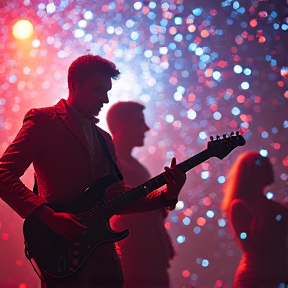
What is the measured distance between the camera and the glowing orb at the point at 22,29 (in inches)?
118

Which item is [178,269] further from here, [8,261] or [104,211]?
[104,211]

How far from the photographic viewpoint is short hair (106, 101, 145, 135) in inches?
99.0

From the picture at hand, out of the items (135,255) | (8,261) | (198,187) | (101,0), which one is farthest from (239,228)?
(101,0)

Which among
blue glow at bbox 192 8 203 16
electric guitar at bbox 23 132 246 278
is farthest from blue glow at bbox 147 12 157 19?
electric guitar at bbox 23 132 246 278

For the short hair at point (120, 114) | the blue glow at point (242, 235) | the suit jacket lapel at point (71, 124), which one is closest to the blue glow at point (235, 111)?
the short hair at point (120, 114)

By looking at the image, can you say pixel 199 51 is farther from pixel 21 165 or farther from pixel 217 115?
pixel 21 165

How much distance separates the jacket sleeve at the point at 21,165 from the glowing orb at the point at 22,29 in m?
1.56

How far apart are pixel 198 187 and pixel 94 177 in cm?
176

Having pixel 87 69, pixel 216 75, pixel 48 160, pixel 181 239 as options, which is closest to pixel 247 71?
pixel 216 75

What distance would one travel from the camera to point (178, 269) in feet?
10.5

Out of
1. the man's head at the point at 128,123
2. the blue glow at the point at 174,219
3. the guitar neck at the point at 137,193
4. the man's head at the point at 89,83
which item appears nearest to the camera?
the guitar neck at the point at 137,193

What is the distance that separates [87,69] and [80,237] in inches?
23.0

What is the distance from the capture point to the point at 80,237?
147 cm

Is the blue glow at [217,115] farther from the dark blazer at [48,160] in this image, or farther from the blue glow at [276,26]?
the dark blazer at [48,160]
